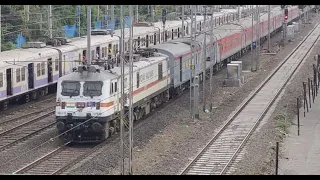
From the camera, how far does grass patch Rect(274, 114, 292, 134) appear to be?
27.4 meters

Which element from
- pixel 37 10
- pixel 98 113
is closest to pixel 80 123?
pixel 98 113

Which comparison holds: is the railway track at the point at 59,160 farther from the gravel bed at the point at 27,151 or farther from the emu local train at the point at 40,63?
the emu local train at the point at 40,63

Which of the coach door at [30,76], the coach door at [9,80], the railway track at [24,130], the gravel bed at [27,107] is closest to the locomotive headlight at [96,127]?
the railway track at [24,130]

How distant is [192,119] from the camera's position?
94.0 feet

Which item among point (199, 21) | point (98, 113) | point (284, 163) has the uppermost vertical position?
point (199, 21)

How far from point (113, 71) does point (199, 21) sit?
34679mm

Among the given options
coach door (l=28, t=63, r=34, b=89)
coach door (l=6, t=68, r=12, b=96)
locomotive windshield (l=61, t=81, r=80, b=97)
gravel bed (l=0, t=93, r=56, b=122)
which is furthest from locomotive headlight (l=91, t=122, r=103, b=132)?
coach door (l=28, t=63, r=34, b=89)

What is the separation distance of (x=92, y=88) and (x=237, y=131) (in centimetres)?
695

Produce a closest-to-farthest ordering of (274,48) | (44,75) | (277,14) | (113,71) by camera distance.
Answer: (113,71) → (44,75) → (274,48) → (277,14)

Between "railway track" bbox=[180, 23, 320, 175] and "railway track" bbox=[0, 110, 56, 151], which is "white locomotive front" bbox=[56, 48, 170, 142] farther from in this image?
"railway track" bbox=[180, 23, 320, 175]

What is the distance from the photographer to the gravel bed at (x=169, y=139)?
19.7m

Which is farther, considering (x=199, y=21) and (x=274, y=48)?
(x=274, y=48)

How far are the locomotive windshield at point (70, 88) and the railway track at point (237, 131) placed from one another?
4.69 m

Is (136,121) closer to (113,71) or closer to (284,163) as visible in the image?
(113,71)
